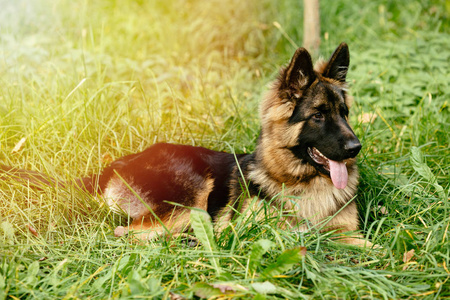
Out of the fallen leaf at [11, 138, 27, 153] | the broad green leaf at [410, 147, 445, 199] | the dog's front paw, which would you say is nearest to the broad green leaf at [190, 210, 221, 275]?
the dog's front paw

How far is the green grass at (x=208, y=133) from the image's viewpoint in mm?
2303

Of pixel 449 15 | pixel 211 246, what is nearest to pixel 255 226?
pixel 211 246

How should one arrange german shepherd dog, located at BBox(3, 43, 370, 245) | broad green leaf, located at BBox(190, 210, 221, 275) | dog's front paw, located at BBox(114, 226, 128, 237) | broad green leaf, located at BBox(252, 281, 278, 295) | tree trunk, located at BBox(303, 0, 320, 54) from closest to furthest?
broad green leaf, located at BBox(252, 281, 278, 295) < broad green leaf, located at BBox(190, 210, 221, 275) < german shepherd dog, located at BBox(3, 43, 370, 245) < dog's front paw, located at BBox(114, 226, 128, 237) < tree trunk, located at BBox(303, 0, 320, 54)

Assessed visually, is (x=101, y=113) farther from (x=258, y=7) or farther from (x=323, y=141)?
(x=258, y=7)

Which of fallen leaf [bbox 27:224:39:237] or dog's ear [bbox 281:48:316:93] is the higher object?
dog's ear [bbox 281:48:316:93]

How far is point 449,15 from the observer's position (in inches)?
270

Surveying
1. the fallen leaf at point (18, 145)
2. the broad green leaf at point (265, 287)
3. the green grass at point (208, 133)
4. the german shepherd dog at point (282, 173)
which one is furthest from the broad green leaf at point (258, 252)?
the fallen leaf at point (18, 145)

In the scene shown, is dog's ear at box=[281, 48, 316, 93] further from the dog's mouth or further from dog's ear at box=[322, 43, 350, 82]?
the dog's mouth

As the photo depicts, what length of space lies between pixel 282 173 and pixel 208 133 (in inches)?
61.7

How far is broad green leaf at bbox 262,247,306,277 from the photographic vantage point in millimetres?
2174

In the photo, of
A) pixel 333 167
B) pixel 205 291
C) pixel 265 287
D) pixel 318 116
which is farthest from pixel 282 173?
pixel 205 291

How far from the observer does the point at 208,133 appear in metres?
4.53

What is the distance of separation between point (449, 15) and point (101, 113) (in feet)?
20.1

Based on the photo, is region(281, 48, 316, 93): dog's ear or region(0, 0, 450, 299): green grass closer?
region(0, 0, 450, 299): green grass
